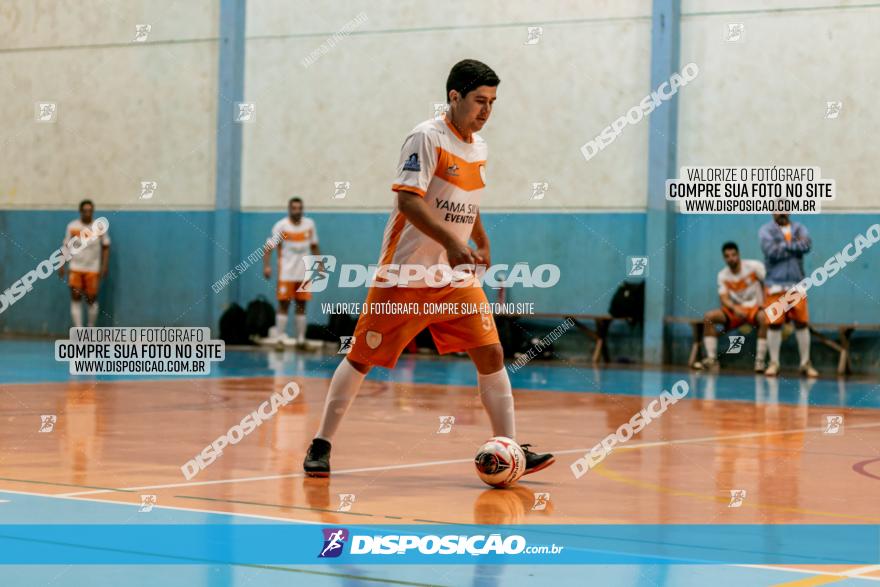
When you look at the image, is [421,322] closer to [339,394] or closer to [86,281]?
[339,394]

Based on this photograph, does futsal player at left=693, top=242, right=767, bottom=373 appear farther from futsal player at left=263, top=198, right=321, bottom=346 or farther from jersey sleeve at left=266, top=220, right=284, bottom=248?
jersey sleeve at left=266, top=220, right=284, bottom=248

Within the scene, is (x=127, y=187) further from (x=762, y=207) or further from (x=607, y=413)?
(x=607, y=413)

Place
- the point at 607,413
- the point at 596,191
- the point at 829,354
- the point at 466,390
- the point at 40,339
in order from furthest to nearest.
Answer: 1. the point at 40,339
2. the point at 596,191
3. the point at 829,354
4. the point at 466,390
5. the point at 607,413

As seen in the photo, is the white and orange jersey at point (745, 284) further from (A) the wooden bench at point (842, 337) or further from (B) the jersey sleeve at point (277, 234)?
(B) the jersey sleeve at point (277, 234)

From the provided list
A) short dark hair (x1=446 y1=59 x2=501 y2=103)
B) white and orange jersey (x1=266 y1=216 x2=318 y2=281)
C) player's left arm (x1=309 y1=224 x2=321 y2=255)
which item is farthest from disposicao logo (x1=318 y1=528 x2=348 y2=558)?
player's left arm (x1=309 y1=224 x2=321 y2=255)

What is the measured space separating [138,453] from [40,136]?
20.1 metres

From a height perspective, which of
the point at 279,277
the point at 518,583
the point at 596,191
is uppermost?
the point at 596,191

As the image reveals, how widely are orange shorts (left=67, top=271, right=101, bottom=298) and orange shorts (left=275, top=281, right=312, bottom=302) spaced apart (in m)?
4.36

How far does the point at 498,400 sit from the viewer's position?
27.1 ft

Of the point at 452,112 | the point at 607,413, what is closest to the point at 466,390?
the point at 607,413

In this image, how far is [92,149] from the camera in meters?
27.5

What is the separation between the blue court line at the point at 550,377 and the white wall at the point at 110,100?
572cm

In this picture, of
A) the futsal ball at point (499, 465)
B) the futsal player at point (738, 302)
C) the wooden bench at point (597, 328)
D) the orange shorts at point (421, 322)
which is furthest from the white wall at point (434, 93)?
the futsal ball at point (499, 465)

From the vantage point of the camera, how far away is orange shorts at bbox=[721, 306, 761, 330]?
2098cm
